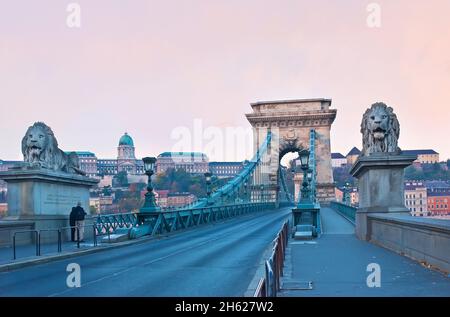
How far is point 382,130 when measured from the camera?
17406mm

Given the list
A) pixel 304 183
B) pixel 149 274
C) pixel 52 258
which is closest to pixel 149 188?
pixel 304 183

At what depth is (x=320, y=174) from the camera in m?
91.8

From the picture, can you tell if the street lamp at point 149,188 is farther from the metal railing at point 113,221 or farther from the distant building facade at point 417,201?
the distant building facade at point 417,201

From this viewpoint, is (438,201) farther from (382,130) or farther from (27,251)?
(27,251)

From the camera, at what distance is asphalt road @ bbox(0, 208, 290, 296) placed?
10656 mm

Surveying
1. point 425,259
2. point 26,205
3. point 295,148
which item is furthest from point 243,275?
point 295,148

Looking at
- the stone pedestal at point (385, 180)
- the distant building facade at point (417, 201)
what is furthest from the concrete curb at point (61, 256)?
the distant building facade at point (417, 201)

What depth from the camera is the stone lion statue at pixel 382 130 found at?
17312 mm

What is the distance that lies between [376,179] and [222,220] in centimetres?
2647

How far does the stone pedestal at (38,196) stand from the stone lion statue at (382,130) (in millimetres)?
11342

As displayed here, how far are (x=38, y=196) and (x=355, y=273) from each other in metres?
13.1

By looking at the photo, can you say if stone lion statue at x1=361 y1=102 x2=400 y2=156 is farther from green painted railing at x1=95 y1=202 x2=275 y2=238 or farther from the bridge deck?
green painted railing at x1=95 y1=202 x2=275 y2=238
